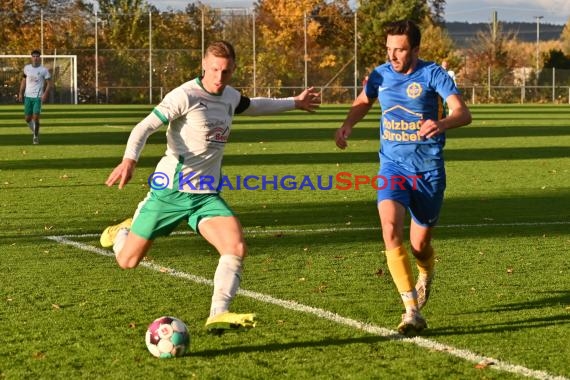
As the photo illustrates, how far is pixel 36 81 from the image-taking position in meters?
28.6

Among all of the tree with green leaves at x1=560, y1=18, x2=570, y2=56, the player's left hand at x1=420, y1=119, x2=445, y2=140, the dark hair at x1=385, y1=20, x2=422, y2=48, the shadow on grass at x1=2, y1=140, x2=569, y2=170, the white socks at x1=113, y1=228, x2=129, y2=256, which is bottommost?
the shadow on grass at x1=2, y1=140, x2=569, y2=170

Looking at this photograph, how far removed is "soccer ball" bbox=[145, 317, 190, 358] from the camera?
22.5 feet

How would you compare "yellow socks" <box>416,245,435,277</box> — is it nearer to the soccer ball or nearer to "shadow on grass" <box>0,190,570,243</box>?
the soccer ball

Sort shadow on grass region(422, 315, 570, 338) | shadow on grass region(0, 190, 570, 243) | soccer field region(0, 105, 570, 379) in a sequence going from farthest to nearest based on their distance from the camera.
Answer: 1. shadow on grass region(0, 190, 570, 243)
2. shadow on grass region(422, 315, 570, 338)
3. soccer field region(0, 105, 570, 379)

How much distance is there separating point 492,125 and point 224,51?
3274cm

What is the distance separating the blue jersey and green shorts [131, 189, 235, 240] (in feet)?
4.03

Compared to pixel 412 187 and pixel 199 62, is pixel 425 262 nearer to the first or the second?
pixel 412 187

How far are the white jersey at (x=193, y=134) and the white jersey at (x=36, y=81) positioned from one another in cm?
2124

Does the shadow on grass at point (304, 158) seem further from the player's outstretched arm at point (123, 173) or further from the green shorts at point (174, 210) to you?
the player's outstretched arm at point (123, 173)

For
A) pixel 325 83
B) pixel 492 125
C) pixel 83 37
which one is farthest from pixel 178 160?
pixel 83 37

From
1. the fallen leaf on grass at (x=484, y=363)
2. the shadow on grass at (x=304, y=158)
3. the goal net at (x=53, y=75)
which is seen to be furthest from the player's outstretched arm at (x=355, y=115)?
the goal net at (x=53, y=75)

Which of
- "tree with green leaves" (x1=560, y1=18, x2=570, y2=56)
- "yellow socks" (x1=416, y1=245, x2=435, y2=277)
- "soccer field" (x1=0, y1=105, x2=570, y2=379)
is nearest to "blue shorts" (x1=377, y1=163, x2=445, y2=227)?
"yellow socks" (x1=416, y1=245, x2=435, y2=277)

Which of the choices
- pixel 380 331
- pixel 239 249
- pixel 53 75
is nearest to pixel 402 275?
pixel 380 331

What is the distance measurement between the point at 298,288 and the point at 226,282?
1.89 meters
